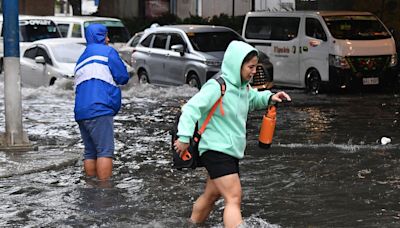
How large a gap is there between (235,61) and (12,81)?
536 cm

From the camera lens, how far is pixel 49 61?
20172 millimetres

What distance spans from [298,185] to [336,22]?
11618 millimetres

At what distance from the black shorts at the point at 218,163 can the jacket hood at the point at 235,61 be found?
560mm

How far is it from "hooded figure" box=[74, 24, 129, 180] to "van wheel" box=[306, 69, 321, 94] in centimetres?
1192

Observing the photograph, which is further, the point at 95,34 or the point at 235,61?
the point at 95,34

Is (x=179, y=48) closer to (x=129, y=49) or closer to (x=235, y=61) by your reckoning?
(x=129, y=49)

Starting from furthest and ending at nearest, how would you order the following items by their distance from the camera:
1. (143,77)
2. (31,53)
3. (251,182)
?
(143,77)
(31,53)
(251,182)

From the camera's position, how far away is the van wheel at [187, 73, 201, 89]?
19656 mm

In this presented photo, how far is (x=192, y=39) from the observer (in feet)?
65.9

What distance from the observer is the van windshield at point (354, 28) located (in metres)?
20.0

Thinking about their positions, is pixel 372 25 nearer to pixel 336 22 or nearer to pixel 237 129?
pixel 336 22

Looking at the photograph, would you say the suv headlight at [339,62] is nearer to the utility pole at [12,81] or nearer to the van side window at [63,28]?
the van side window at [63,28]

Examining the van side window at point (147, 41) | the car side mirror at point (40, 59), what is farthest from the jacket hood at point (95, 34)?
the van side window at point (147, 41)

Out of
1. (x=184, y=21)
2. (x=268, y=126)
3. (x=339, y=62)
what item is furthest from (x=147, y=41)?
(x=268, y=126)
